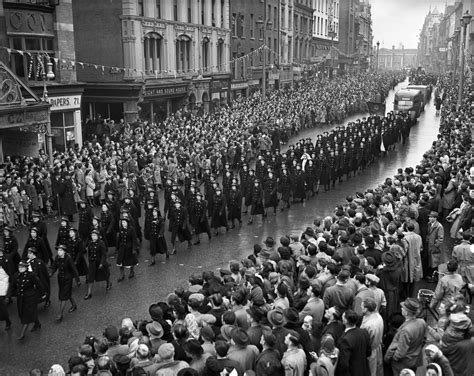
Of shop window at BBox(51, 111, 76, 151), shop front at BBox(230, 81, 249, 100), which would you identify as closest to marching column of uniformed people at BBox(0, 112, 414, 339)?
shop window at BBox(51, 111, 76, 151)

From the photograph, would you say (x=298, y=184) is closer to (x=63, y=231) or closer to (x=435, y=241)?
(x=435, y=241)

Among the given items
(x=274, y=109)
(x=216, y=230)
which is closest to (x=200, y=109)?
(x=274, y=109)

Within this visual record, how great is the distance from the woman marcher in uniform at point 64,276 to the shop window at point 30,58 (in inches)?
591

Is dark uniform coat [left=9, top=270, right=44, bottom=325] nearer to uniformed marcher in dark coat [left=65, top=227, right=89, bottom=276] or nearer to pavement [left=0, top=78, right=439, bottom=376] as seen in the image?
pavement [left=0, top=78, right=439, bottom=376]

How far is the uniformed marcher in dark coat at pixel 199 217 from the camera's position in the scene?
50.3 feet

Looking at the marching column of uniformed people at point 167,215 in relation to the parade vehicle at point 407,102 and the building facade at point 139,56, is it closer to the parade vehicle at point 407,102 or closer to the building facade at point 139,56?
the building facade at point 139,56

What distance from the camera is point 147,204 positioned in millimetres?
14328

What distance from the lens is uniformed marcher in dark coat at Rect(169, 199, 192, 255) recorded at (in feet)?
47.2

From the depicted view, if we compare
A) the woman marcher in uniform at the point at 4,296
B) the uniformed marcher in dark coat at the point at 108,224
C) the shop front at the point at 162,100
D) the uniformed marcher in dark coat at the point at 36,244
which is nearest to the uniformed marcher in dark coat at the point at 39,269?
the woman marcher in uniform at the point at 4,296

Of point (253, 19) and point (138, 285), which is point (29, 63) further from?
point (253, 19)

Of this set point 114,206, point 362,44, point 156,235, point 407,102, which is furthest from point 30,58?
point 362,44

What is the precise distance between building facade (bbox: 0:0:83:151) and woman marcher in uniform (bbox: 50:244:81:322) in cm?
1282

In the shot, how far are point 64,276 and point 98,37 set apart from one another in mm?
22998

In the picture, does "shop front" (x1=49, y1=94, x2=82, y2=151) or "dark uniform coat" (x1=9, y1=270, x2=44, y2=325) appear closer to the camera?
"dark uniform coat" (x1=9, y1=270, x2=44, y2=325)
